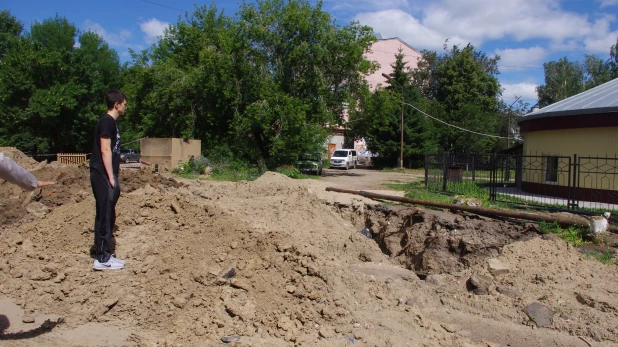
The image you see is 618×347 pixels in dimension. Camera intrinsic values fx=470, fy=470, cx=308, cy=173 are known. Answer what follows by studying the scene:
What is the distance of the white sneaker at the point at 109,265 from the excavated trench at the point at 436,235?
405 centimetres

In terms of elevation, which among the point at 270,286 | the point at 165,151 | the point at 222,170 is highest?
the point at 165,151

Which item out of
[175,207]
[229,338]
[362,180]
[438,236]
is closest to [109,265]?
[229,338]

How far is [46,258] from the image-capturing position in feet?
18.3

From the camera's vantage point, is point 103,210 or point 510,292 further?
point 510,292

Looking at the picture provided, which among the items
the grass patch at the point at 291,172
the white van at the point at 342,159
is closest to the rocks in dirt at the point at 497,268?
the grass patch at the point at 291,172

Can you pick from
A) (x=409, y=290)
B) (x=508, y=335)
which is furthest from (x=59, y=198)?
(x=508, y=335)

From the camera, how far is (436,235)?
8992 mm

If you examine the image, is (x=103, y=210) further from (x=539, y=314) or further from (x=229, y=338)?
(x=539, y=314)

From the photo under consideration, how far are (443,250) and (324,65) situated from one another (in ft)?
51.3

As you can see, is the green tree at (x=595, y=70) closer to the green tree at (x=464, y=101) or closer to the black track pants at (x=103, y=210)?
the green tree at (x=464, y=101)

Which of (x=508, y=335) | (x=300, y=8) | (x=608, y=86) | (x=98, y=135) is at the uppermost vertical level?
(x=300, y=8)

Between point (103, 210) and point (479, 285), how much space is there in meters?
4.89

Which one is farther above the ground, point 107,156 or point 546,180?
point 107,156

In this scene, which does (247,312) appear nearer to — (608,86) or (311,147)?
(608,86)
